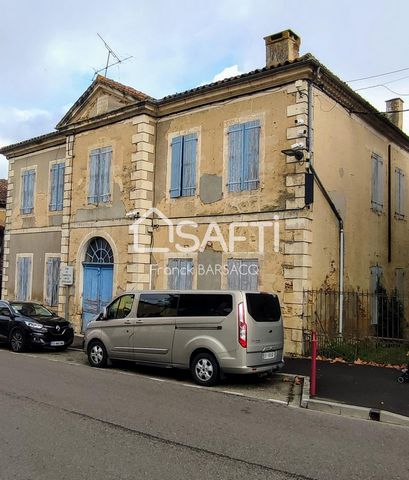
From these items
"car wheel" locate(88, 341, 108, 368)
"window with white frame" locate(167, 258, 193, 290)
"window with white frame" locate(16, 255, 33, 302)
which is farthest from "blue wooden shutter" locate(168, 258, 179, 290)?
"window with white frame" locate(16, 255, 33, 302)

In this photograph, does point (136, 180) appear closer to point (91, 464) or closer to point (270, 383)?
point (270, 383)

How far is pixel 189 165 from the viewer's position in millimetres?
14203

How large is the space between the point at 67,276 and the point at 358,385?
1089cm

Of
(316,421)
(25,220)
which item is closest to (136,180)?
(25,220)

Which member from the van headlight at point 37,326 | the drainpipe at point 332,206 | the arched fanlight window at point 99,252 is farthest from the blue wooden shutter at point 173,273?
the drainpipe at point 332,206

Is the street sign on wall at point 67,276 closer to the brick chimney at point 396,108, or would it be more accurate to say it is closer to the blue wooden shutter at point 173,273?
the blue wooden shutter at point 173,273

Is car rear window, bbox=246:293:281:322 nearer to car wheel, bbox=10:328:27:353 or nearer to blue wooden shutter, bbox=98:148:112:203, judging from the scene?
car wheel, bbox=10:328:27:353

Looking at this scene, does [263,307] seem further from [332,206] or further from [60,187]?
[60,187]

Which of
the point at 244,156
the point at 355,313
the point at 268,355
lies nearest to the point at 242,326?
the point at 268,355

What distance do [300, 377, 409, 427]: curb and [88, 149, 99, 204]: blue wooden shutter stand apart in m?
10.7

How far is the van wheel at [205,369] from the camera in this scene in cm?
868

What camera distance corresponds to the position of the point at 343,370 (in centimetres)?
1019

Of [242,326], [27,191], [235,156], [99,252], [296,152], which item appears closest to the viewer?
[242,326]

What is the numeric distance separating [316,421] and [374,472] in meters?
1.97
